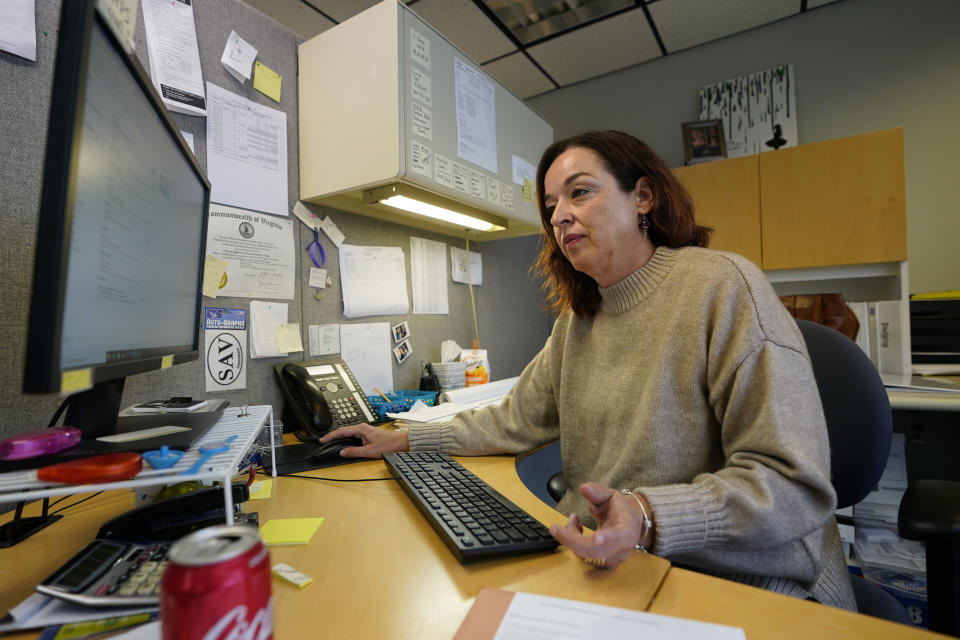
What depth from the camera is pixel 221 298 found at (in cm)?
99

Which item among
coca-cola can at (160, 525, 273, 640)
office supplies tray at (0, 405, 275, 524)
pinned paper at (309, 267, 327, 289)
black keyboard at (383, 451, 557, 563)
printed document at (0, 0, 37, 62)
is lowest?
black keyboard at (383, 451, 557, 563)

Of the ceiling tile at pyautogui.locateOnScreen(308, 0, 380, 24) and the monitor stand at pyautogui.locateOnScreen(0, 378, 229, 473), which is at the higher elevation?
the ceiling tile at pyautogui.locateOnScreen(308, 0, 380, 24)

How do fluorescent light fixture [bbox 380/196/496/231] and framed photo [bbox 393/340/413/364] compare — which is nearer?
fluorescent light fixture [bbox 380/196/496/231]

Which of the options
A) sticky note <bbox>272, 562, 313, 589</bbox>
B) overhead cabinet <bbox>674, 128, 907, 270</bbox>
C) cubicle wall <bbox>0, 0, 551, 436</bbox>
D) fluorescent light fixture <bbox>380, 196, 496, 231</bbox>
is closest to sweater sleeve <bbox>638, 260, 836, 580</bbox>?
sticky note <bbox>272, 562, 313, 589</bbox>

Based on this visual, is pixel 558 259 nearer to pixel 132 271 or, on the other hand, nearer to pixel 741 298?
pixel 741 298

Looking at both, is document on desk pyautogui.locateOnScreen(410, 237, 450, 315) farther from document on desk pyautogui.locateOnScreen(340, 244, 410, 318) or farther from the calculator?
the calculator

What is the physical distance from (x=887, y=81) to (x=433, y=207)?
2313 millimetres

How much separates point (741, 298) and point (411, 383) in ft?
3.37

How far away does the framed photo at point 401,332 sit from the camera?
1.42 meters

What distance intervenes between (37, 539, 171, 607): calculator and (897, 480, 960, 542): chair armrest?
870mm

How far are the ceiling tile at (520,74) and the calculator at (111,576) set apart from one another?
102 inches

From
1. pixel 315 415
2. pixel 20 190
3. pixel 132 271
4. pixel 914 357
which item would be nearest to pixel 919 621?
pixel 914 357

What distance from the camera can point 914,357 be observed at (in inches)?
71.7

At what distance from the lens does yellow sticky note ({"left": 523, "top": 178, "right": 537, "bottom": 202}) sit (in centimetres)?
159
